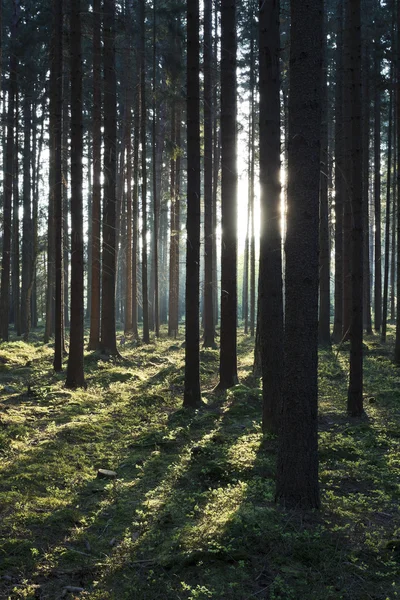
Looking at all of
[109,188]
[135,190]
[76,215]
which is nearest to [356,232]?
[76,215]

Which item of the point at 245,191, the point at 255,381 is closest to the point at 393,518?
the point at 255,381

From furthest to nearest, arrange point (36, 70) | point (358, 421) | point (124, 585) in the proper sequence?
point (36, 70) < point (358, 421) < point (124, 585)

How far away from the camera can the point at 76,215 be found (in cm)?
1288

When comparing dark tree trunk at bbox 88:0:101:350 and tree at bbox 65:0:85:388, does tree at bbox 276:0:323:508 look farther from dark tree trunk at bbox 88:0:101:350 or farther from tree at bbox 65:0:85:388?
dark tree trunk at bbox 88:0:101:350

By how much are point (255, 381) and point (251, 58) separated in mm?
18215

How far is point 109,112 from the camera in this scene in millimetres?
17344

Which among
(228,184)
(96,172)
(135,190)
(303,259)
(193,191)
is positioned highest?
(135,190)

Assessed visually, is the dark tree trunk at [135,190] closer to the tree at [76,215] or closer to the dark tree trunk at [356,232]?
the tree at [76,215]

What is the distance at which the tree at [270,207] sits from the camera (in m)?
8.77

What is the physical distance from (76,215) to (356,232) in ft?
21.7

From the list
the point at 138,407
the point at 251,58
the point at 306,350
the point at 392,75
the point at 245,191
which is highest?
the point at 251,58

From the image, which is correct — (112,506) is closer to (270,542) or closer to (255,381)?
(270,542)

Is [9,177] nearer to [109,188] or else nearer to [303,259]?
[109,188]

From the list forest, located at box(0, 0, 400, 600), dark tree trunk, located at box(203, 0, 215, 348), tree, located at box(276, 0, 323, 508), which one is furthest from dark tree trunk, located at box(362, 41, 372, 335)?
tree, located at box(276, 0, 323, 508)
